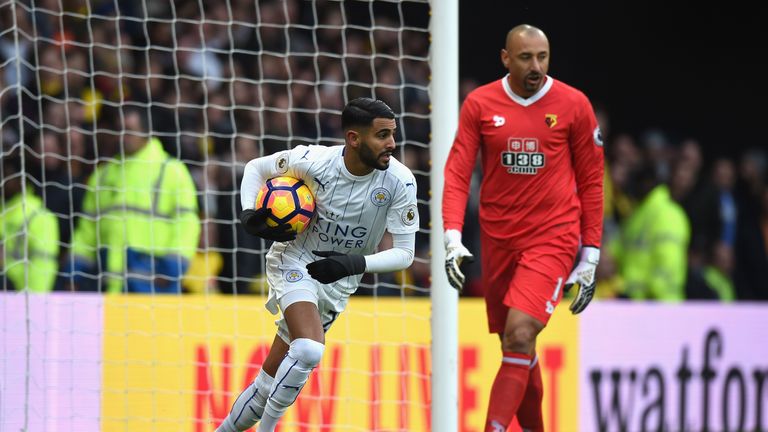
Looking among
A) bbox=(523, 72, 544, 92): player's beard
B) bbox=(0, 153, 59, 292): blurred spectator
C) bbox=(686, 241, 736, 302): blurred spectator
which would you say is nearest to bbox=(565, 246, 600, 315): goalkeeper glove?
bbox=(523, 72, 544, 92): player's beard

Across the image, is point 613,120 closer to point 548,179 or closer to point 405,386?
point 405,386

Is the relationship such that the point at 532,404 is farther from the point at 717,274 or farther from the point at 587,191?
the point at 717,274

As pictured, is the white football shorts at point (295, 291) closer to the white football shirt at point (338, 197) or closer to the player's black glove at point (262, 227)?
the white football shirt at point (338, 197)

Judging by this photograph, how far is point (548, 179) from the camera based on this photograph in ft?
21.7

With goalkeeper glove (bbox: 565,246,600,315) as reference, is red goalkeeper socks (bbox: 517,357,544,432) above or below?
below

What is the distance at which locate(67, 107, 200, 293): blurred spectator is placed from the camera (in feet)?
28.6

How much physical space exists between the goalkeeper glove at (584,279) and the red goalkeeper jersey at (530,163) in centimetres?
9

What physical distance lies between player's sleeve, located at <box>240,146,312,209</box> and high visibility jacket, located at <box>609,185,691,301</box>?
5.82 m

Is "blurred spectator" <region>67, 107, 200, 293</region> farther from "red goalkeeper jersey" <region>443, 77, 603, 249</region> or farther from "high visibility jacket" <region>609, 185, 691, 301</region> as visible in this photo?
"high visibility jacket" <region>609, 185, 691, 301</region>

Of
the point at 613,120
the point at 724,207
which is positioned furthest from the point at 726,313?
the point at 613,120

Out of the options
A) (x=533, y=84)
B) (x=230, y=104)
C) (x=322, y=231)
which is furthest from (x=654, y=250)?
(x=322, y=231)

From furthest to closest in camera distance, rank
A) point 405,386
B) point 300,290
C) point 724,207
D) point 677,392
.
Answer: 1. point 724,207
2. point 677,392
3. point 405,386
4. point 300,290

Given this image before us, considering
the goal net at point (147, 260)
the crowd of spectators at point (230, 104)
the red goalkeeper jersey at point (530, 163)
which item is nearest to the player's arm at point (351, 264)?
the red goalkeeper jersey at point (530, 163)

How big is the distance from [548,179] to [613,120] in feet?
26.6
